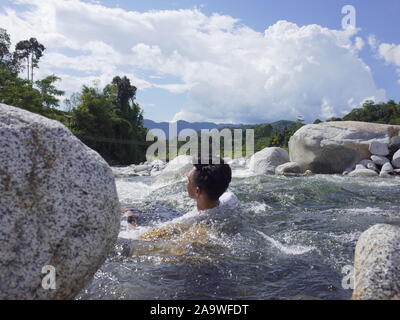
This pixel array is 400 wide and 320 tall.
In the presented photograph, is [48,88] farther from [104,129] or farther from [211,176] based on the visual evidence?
[211,176]

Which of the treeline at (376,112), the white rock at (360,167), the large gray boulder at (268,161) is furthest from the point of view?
the treeline at (376,112)

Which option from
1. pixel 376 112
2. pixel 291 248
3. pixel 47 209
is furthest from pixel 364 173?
pixel 376 112

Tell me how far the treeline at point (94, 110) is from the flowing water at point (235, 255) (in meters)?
22.6

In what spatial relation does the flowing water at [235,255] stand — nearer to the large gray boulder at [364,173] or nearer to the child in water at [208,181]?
the child in water at [208,181]

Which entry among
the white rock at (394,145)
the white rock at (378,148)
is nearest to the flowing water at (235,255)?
the white rock at (378,148)

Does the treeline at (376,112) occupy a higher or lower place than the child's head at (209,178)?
higher

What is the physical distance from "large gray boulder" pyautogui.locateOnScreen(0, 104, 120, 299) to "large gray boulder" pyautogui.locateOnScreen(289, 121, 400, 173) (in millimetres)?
14522

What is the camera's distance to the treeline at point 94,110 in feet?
84.5

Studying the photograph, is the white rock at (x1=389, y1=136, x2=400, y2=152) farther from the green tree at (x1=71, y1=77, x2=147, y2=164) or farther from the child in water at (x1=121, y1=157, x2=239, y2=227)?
the green tree at (x1=71, y1=77, x2=147, y2=164)

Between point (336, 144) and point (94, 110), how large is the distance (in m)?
25.2

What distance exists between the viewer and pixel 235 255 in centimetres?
353

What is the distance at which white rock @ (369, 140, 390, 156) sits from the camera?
606 inches

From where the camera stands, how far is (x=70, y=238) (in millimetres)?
2160
